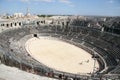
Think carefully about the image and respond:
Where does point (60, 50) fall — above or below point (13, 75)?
below

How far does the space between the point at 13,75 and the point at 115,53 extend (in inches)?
1755

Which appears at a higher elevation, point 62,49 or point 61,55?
point 62,49

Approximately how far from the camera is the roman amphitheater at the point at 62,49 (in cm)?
3914

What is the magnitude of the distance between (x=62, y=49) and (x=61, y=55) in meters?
7.37

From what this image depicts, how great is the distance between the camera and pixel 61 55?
62.0 meters

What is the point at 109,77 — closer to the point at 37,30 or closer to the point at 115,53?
the point at 115,53

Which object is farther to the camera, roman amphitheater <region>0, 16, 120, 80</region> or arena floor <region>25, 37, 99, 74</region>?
arena floor <region>25, 37, 99, 74</region>

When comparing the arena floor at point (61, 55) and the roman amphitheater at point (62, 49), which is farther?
the arena floor at point (61, 55)

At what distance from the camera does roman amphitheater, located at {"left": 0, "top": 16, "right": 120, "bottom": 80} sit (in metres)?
Answer: 39.1

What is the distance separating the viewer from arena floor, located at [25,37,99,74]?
168 feet

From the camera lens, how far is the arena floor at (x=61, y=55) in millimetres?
51125

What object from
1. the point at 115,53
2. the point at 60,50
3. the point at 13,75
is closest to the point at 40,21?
the point at 60,50

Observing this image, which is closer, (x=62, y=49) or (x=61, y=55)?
(x=61, y=55)

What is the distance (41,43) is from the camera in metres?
77.3
